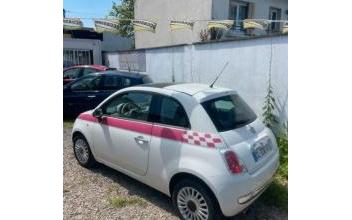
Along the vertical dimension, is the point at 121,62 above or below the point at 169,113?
above

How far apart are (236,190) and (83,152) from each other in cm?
271

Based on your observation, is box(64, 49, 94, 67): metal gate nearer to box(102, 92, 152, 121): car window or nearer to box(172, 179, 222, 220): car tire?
box(102, 92, 152, 121): car window

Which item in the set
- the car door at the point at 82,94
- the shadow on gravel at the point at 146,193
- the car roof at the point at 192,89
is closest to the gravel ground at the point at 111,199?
the shadow on gravel at the point at 146,193

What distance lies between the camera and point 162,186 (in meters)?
3.30

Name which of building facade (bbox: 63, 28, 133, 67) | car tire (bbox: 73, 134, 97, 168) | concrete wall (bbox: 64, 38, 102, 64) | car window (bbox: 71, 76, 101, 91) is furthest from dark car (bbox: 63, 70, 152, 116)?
concrete wall (bbox: 64, 38, 102, 64)

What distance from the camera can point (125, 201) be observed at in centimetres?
358

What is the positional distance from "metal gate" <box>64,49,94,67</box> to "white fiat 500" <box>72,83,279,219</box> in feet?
37.8

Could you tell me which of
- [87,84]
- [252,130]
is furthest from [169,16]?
[252,130]

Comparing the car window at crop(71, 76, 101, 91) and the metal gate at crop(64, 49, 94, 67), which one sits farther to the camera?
the metal gate at crop(64, 49, 94, 67)

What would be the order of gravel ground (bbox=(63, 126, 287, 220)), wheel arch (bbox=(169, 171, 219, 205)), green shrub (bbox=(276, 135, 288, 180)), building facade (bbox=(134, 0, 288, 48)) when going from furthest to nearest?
1. building facade (bbox=(134, 0, 288, 48))
2. green shrub (bbox=(276, 135, 288, 180))
3. gravel ground (bbox=(63, 126, 287, 220))
4. wheel arch (bbox=(169, 171, 219, 205))

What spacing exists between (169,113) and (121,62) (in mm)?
8590

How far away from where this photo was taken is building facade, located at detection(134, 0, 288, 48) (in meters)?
10.3
